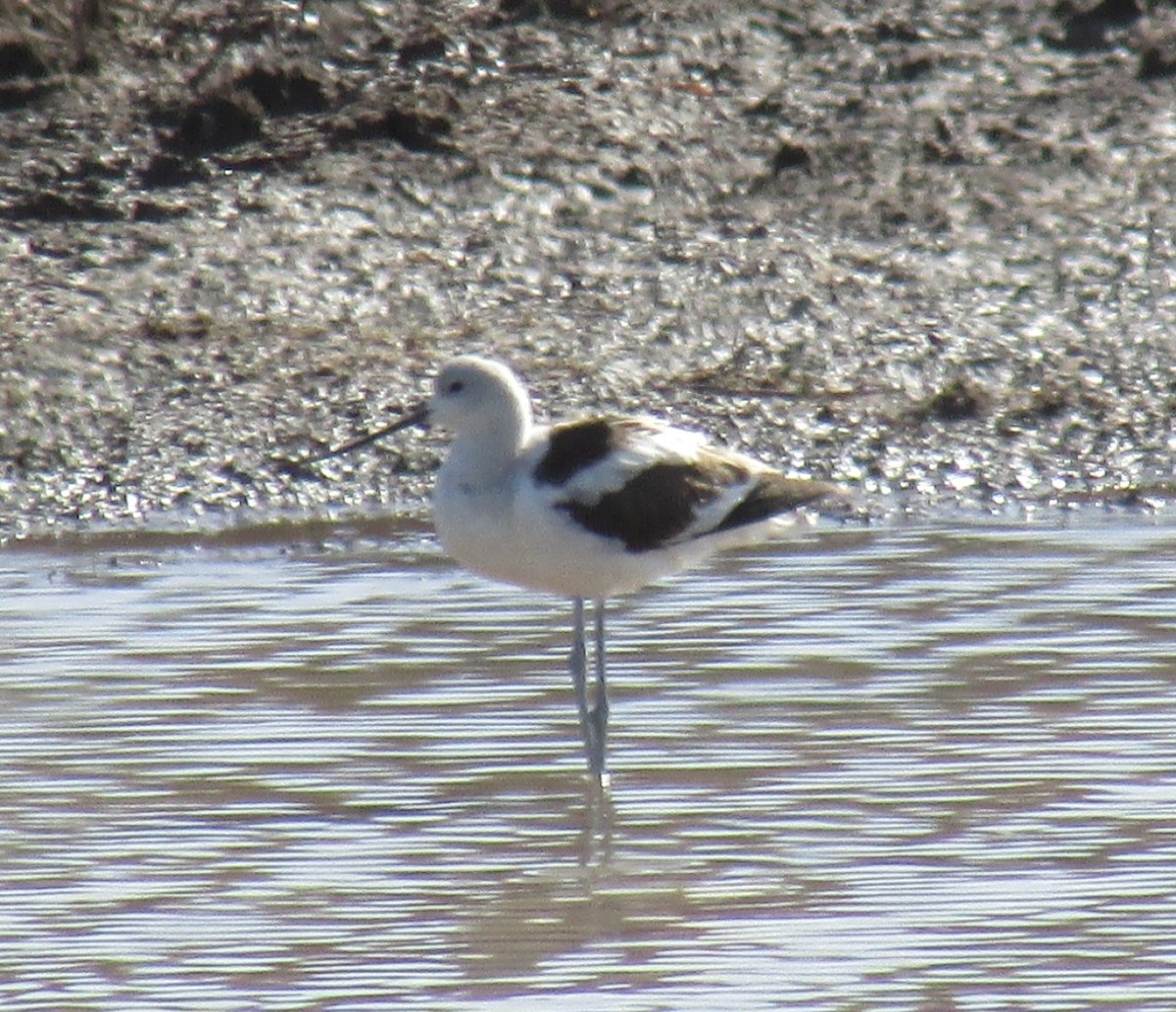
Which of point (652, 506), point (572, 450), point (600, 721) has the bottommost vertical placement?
point (600, 721)

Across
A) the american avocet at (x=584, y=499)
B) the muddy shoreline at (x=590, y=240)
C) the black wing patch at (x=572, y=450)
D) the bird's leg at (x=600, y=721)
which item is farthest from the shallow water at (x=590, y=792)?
the muddy shoreline at (x=590, y=240)

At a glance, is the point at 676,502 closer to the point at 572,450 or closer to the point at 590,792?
the point at 572,450

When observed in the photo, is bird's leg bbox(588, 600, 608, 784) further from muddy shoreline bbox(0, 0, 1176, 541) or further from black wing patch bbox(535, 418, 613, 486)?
muddy shoreline bbox(0, 0, 1176, 541)

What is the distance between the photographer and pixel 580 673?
266 inches

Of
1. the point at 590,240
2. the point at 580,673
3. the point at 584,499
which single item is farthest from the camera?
the point at 590,240

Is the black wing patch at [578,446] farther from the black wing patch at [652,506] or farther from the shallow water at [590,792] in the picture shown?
the shallow water at [590,792]

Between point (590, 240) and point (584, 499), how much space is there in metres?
3.93

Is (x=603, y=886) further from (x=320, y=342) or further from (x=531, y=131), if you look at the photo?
(x=531, y=131)

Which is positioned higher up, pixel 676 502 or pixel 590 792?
pixel 676 502

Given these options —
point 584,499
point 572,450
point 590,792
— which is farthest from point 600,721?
point 572,450

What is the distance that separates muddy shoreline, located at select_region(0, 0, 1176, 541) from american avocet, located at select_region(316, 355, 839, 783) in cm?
225

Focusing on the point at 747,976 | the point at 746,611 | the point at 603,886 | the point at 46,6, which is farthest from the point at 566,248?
the point at 747,976

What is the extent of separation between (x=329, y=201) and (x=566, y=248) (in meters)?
0.84

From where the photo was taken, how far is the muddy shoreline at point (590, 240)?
369 inches
